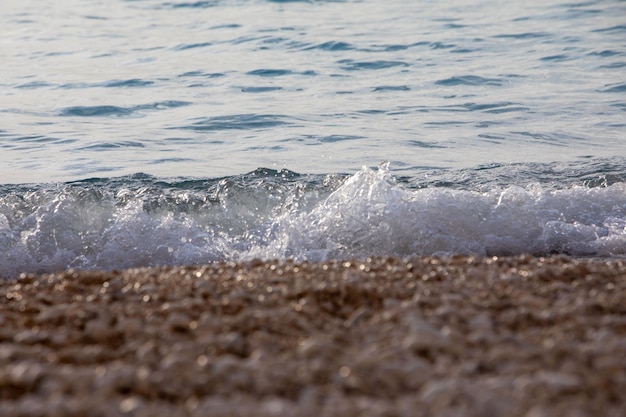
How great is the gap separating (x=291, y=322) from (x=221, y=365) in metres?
0.53

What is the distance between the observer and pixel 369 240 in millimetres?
5312

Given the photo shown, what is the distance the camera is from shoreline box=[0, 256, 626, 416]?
214 cm

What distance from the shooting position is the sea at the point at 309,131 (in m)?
5.38

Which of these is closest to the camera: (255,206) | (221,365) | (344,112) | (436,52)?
(221,365)

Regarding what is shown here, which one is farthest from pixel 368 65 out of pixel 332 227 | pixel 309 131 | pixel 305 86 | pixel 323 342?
pixel 323 342

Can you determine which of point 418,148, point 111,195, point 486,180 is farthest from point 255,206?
point 418,148

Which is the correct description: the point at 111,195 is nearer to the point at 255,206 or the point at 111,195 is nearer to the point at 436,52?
the point at 255,206

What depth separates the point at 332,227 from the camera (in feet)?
17.6

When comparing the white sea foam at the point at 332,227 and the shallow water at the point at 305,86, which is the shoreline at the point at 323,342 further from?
the shallow water at the point at 305,86

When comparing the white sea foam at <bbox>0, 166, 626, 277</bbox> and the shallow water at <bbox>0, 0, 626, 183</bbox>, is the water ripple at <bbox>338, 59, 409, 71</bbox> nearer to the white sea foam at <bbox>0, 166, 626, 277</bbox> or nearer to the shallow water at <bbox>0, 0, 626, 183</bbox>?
the shallow water at <bbox>0, 0, 626, 183</bbox>

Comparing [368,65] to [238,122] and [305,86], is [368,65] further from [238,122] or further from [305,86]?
[238,122]

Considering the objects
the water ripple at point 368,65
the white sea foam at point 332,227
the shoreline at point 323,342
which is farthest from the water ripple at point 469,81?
the shoreline at point 323,342

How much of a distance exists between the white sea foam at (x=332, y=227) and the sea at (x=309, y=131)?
13 mm

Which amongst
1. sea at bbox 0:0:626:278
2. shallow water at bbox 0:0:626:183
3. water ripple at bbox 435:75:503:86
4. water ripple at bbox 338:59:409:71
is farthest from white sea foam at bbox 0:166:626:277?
water ripple at bbox 338:59:409:71
